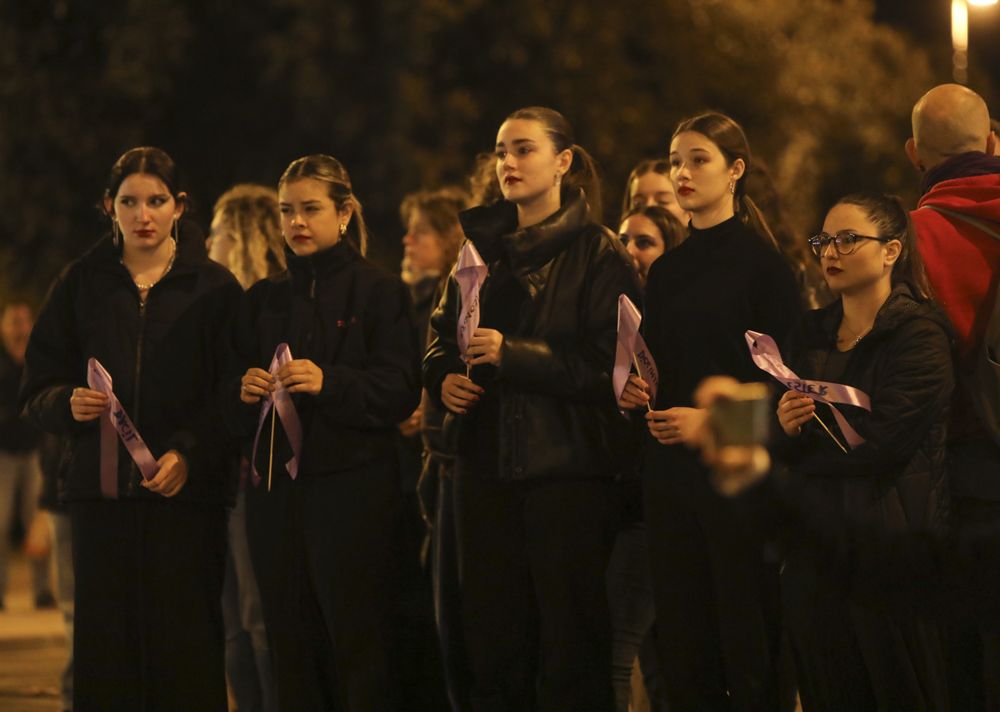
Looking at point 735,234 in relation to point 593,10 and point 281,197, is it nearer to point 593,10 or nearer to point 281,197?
point 281,197

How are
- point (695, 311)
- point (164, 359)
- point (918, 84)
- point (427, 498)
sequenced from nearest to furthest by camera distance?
point (695, 311) → point (164, 359) → point (427, 498) → point (918, 84)

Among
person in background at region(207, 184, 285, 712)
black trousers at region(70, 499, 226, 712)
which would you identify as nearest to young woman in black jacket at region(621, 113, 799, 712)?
black trousers at region(70, 499, 226, 712)

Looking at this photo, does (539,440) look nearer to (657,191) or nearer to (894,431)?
(894,431)

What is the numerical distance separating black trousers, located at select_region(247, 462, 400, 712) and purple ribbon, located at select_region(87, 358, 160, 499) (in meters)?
0.43

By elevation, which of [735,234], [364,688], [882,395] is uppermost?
[735,234]

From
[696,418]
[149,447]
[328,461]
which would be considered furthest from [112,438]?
[696,418]

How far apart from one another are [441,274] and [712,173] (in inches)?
84.6

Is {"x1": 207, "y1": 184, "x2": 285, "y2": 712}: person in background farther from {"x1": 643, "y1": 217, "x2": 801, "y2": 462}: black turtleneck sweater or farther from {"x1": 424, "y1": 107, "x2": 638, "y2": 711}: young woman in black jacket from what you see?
{"x1": 643, "y1": 217, "x2": 801, "y2": 462}: black turtleneck sweater

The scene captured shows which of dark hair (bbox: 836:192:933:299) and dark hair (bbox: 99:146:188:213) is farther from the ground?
dark hair (bbox: 99:146:188:213)

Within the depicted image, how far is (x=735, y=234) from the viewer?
6477 millimetres

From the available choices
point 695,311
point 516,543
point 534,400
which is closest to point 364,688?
point 516,543

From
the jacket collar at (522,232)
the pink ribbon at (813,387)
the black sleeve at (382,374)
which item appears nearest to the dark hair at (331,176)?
the black sleeve at (382,374)

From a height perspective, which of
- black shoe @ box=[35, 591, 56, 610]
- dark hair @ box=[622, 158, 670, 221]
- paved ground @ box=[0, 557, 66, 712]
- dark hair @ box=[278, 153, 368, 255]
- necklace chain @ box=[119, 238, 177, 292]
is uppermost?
dark hair @ box=[622, 158, 670, 221]

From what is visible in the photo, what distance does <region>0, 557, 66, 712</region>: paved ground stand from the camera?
29.4 feet
